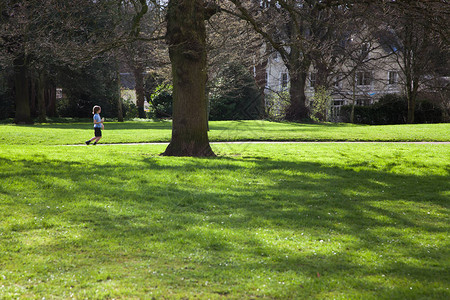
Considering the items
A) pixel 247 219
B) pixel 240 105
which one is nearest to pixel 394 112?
pixel 240 105

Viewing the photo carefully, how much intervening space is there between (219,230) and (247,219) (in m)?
0.71

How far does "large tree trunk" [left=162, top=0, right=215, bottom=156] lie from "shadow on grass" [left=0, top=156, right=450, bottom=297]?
7.87 feet

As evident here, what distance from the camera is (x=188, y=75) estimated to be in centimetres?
1245

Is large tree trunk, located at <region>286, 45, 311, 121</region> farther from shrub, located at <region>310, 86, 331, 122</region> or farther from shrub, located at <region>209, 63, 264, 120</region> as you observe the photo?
shrub, located at <region>209, 63, 264, 120</region>

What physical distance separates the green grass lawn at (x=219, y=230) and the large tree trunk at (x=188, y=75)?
179 cm

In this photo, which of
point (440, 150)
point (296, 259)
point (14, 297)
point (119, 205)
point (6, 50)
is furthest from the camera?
point (6, 50)

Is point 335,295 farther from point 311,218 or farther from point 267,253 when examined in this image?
point 311,218

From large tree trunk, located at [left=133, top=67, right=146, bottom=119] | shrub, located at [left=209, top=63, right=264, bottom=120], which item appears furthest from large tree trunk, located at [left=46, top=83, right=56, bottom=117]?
shrub, located at [left=209, top=63, right=264, bottom=120]

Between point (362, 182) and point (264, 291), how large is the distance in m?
5.90

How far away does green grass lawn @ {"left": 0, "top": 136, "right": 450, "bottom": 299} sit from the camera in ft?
13.4

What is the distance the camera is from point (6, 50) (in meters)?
25.8

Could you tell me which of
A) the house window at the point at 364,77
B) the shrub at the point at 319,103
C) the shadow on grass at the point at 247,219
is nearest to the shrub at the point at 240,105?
the shrub at the point at 319,103

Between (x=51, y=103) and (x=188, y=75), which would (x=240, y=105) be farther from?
(x=188, y=75)

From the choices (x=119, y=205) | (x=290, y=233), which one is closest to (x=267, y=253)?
(x=290, y=233)
